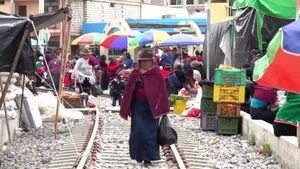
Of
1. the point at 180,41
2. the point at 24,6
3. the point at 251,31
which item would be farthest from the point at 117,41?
the point at 24,6

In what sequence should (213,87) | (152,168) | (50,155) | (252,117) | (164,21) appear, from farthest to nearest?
1. (164,21)
2. (213,87)
3. (252,117)
4. (50,155)
5. (152,168)

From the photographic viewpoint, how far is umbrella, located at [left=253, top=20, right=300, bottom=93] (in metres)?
6.05

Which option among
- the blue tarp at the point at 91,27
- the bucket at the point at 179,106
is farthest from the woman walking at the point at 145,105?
the blue tarp at the point at 91,27

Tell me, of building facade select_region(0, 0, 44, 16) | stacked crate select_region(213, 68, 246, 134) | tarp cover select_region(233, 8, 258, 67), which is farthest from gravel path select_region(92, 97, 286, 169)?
building facade select_region(0, 0, 44, 16)

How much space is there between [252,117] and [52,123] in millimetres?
5364

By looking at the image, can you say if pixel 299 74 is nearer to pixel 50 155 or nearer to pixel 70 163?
pixel 70 163

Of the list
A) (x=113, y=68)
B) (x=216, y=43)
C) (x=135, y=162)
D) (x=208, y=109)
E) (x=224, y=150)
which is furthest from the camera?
(x=113, y=68)

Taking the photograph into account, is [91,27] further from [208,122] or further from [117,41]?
[208,122]

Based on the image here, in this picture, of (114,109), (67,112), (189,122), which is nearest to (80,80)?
(114,109)

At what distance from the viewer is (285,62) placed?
616 cm

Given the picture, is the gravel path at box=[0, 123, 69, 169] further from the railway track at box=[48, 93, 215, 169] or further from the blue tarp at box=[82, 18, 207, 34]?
the blue tarp at box=[82, 18, 207, 34]

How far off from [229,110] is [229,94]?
0.35 m

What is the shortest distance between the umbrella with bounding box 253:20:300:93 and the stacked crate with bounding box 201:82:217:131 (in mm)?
7805

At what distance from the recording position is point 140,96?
9.96 metres
